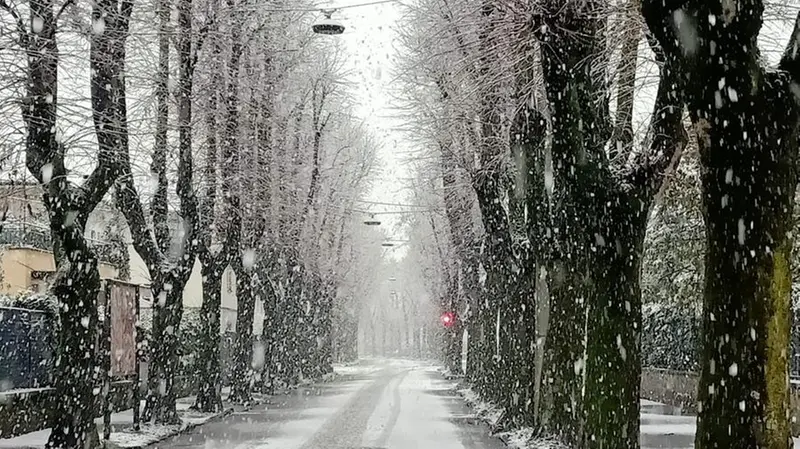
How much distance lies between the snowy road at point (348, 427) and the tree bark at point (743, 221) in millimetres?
11926

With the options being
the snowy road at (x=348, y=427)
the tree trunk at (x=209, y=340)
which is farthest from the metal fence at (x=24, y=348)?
the tree trunk at (x=209, y=340)

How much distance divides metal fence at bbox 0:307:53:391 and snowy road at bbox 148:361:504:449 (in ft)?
10.0

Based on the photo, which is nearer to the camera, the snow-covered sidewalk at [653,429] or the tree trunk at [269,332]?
the snow-covered sidewalk at [653,429]

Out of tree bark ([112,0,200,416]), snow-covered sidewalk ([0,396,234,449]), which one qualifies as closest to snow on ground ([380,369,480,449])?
snow-covered sidewalk ([0,396,234,449])

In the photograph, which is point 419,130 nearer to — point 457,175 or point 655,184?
point 457,175

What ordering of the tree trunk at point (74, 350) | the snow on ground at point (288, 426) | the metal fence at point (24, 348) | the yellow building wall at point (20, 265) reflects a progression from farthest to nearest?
the yellow building wall at point (20, 265)
the metal fence at point (24, 348)
the snow on ground at point (288, 426)
the tree trunk at point (74, 350)

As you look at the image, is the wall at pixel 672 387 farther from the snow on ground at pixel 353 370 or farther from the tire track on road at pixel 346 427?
the snow on ground at pixel 353 370

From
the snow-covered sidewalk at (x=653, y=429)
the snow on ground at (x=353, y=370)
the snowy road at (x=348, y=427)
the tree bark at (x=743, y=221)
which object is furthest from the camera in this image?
the snow on ground at (x=353, y=370)

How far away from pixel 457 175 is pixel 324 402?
8.75 meters

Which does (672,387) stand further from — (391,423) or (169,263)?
(169,263)

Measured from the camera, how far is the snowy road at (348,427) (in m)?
19.3

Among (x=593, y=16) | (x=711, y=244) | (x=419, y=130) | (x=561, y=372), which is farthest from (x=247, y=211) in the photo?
(x=711, y=244)

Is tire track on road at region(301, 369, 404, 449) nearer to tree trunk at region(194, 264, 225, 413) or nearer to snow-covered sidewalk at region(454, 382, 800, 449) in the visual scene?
snow-covered sidewalk at region(454, 382, 800, 449)

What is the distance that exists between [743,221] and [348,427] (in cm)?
1683
